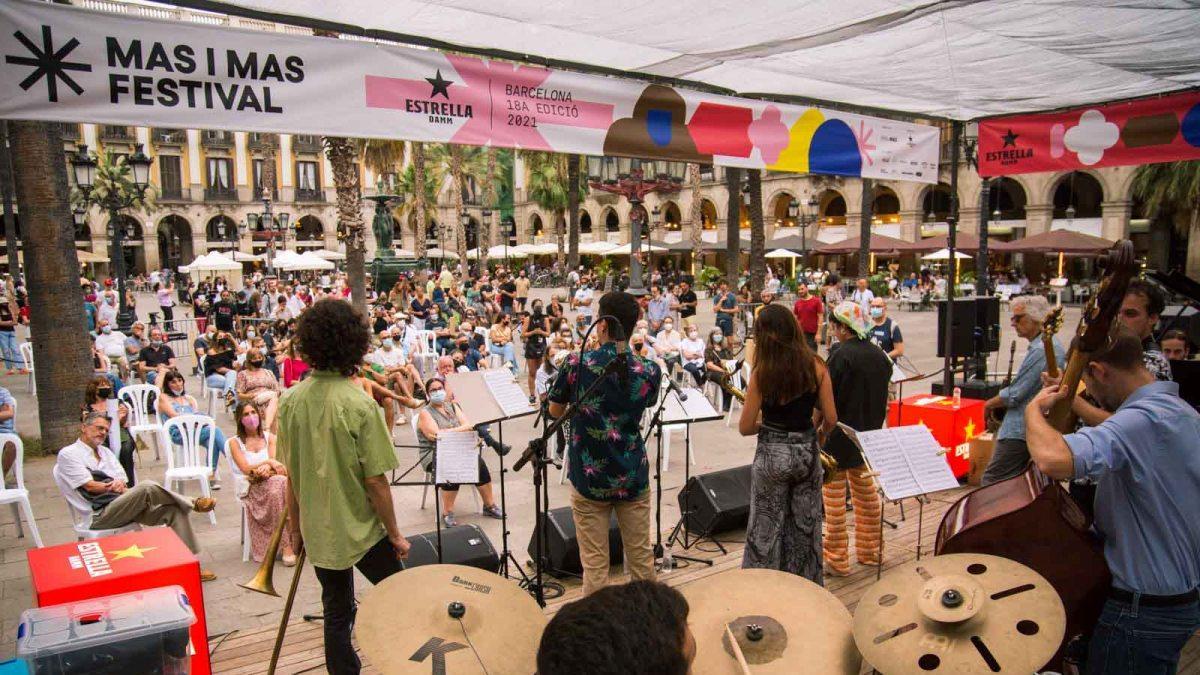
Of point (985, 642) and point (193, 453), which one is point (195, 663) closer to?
point (985, 642)

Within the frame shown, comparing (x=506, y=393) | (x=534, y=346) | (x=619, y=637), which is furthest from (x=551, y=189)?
(x=619, y=637)

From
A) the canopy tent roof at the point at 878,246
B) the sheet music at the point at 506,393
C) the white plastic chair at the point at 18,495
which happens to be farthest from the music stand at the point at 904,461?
the canopy tent roof at the point at 878,246

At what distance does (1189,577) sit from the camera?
7.91 feet

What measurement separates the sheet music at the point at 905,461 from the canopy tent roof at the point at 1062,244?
25.8 m

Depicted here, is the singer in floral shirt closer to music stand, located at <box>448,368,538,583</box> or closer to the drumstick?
music stand, located at <box>448,368,538,583</box>

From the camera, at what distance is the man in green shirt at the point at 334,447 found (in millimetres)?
3020

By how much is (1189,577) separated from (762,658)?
1.52 meters

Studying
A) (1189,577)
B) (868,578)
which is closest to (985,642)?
(1189,577)

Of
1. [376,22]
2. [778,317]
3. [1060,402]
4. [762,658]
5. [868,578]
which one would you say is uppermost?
[376,22]

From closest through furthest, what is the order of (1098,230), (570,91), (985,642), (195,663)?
(985,642) → (195,663) → (570,91) → (1098,230)

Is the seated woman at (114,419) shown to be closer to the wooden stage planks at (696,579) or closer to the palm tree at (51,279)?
the palm tree at (51,279)

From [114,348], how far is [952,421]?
1278 centimetres

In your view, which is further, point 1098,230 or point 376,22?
point 1098,230

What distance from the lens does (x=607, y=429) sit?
3.58 metres
